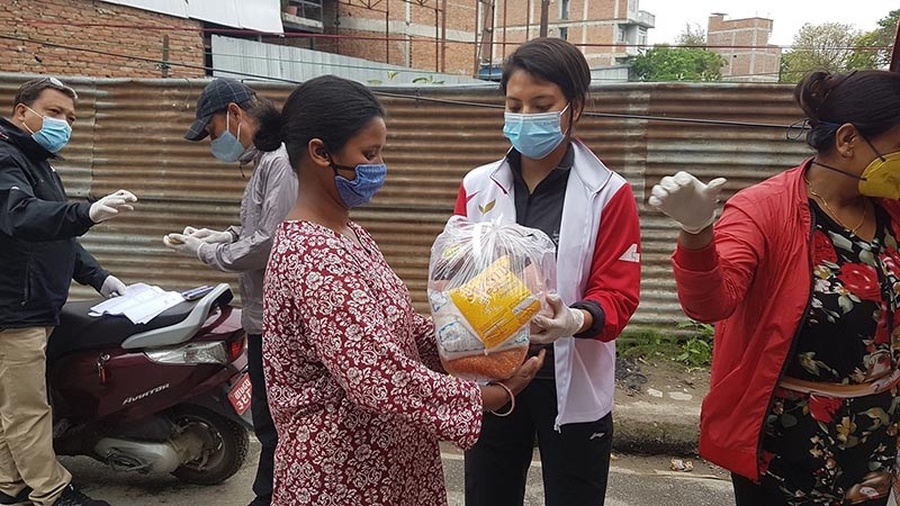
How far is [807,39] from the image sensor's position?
33000 mm

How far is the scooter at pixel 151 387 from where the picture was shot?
2.88 metres

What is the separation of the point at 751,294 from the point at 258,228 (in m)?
1.87

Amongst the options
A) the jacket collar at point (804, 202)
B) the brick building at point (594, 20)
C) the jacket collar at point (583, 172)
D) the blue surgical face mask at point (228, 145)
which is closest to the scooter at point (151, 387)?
the blue surgical face mask at point (228, 145)

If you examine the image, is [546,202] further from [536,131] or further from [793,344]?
[793,344]

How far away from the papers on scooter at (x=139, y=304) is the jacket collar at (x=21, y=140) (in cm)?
73

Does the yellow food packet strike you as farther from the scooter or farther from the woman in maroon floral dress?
the scooter

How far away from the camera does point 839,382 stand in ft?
5.16

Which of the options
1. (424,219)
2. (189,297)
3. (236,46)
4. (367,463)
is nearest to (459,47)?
(236,46)

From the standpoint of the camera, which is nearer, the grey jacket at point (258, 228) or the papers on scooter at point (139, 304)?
the grey jacket at point (258, 228)

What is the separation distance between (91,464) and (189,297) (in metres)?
1.17

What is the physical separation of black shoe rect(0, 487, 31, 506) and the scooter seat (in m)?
0.59

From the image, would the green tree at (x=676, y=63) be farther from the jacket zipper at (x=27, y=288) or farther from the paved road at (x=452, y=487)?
the jacket zipper at (x=27, y=288)

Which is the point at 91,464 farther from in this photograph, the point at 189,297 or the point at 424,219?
the point at 424,219

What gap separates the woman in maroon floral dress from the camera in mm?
1250
